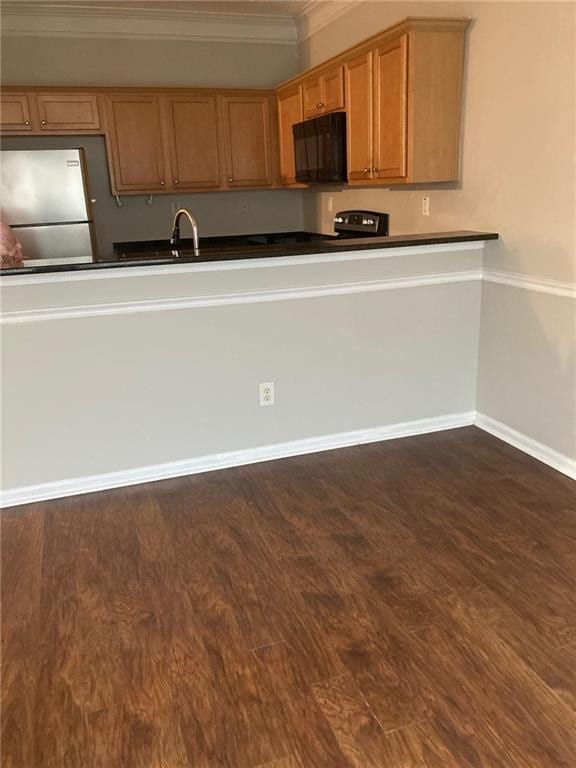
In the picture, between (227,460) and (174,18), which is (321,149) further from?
(227,460)

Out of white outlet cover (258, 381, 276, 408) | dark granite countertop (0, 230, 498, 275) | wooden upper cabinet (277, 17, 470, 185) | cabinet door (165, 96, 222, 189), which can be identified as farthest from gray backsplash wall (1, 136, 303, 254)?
white outlet cover (258, 381, 276, 408)

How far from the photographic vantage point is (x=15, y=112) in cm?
449

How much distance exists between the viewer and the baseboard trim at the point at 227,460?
2.76m

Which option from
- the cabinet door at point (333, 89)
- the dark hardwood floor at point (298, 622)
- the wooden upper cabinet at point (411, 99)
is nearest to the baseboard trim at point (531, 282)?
the wooden upper cabinet at point (411, 99)

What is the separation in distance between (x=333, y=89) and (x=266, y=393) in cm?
212

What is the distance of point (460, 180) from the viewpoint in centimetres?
327

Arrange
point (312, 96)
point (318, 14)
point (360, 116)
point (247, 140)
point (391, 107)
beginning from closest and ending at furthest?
point (391, 107) < point (360, 116) < point (312, 96) < point (318, 14) < point (247, 140)

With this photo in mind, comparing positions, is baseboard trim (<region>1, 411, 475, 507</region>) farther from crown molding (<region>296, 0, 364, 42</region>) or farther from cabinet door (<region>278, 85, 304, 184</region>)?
crown molding (<region>296, 0, 364, 42</region>)

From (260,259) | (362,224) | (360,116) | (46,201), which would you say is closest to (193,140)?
(46,201)

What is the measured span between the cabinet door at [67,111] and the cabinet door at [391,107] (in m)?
2.35

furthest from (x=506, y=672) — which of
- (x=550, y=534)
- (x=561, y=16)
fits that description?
(x=561, y=16)

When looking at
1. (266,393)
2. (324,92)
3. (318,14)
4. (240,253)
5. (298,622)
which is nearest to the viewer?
(298,622)

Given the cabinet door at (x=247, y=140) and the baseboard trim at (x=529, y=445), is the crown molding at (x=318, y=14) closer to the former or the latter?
the cabinet door at (x=247, y=140)

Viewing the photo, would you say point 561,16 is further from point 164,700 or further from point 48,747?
point 48,747
